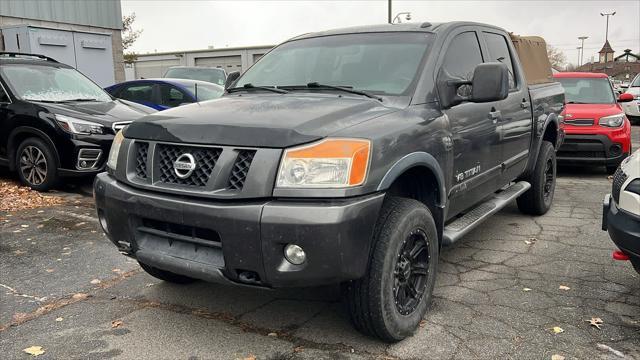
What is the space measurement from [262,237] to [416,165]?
3.42 feet

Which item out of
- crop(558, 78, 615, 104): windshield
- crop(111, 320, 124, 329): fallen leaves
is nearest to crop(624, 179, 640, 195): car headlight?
crop(111, 320, 124, 329): fallen leaves

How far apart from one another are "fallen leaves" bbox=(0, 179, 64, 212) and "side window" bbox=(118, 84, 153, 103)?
295 cm

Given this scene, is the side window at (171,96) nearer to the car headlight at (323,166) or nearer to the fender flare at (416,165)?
the fender flare at (416,165)

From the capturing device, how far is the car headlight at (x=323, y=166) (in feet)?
8.73

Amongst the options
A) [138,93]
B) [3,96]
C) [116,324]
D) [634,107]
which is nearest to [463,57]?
[116,324]

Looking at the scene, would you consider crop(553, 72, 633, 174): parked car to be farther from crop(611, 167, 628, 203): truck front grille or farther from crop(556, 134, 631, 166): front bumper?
crop(611, 167, 628, 203): truck front grille

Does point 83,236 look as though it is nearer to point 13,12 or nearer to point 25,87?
point 25,87

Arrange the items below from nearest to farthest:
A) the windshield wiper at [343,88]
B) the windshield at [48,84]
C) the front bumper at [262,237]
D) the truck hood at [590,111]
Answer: the front bumper at [262,237]
the windshield wiper at [343,88]
the windshield at [48,84]
the truck hood at [590,111]

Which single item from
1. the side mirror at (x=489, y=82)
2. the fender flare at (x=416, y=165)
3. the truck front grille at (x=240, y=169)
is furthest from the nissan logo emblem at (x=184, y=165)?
the side mirror at (x=489, y=82)

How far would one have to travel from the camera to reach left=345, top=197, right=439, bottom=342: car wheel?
2873mm

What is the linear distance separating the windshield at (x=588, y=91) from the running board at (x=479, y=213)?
4.64 metres

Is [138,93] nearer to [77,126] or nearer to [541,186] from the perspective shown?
[77,126]

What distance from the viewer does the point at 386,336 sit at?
3.03 m

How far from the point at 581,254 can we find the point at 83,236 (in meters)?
4.57
